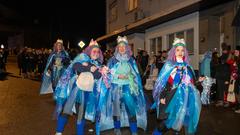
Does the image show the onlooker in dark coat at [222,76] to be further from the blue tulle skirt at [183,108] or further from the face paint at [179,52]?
the blue tulle skirt at [183,108]

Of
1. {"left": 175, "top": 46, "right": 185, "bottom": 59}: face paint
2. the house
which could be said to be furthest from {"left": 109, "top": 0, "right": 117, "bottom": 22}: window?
{"left": 175, "top": 46, "right": 185, "bottom": 59}: face paint

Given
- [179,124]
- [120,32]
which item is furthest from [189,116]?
[120,32]

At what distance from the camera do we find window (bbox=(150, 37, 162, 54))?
22.2 m

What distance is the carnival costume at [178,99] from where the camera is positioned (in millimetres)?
6152

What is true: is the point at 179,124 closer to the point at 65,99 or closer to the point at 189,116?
the point at 189,116

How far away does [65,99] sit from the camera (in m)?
7.43

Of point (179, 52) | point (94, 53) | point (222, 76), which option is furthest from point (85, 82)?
point (222, 76)

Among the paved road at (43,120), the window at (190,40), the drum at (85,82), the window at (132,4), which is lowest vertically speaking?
the paved road at (43,120)

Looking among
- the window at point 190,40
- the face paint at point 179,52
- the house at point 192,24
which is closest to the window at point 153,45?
the house at point 192,24

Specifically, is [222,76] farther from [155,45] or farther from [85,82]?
[155,45]

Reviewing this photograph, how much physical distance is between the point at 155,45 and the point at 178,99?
17.0 meters

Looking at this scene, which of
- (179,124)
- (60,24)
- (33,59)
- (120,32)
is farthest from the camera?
(60,24)

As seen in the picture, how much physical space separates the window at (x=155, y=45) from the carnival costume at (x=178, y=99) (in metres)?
Result: 15.7

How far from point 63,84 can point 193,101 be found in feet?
8.83
